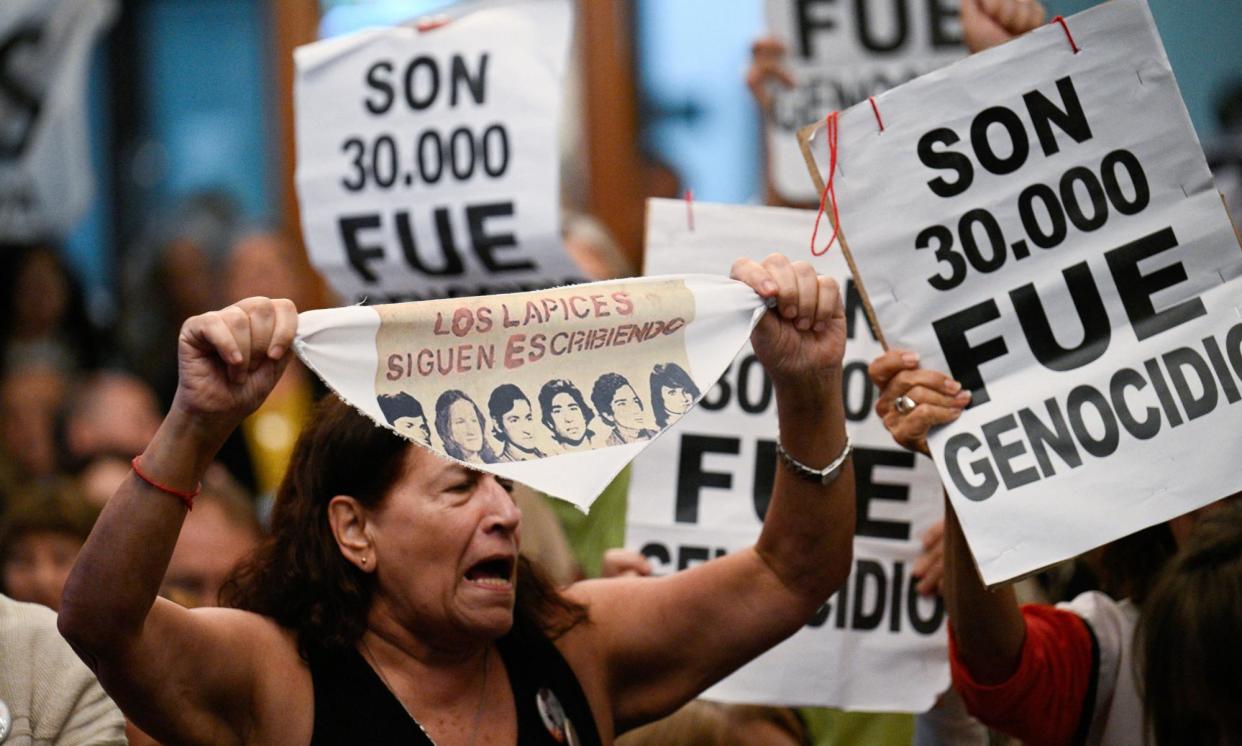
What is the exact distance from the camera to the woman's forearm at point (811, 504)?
272 centimetres

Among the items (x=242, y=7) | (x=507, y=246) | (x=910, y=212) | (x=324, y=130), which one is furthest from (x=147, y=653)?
(x=242, y=7)

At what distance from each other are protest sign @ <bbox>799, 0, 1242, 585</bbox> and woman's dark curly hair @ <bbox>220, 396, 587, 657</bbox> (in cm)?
81

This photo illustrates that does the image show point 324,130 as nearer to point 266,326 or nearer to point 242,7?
point 266,326

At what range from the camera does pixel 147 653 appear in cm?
228

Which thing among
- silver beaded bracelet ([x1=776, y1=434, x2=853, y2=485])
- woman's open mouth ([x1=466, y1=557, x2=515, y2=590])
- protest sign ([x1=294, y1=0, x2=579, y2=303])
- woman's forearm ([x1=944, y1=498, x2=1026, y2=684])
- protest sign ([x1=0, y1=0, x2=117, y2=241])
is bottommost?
woman's forearm ([x1=944, y1=498, x2=1026, y2=684])

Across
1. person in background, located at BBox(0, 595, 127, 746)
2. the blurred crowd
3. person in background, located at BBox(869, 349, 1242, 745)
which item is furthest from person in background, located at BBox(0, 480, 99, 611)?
person in background, located at BBox(869, 349, 1242, 745)

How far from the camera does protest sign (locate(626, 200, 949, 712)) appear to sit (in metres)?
3.40

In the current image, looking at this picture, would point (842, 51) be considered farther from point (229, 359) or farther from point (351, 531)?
point (229, 359)

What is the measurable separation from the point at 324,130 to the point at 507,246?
2.05 ft

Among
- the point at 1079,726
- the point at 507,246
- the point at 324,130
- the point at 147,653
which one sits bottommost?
the point at 1079,726

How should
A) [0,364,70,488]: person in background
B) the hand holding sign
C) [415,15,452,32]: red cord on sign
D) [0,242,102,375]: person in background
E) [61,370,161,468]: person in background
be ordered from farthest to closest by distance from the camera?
[0,242,102,375]: person in background < [0,364,70,488]: person in background < [61,370,161,468]: person in background < [415,15,452,32]: red cord on sign < the hand holding sign

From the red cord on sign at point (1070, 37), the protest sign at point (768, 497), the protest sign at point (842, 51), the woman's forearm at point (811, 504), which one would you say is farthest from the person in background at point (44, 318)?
the red cord on sign at point (1070, 37)

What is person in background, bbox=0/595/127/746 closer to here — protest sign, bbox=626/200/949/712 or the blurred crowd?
the blurred crowd

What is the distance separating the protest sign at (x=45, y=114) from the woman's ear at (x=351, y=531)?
17.9 ft
